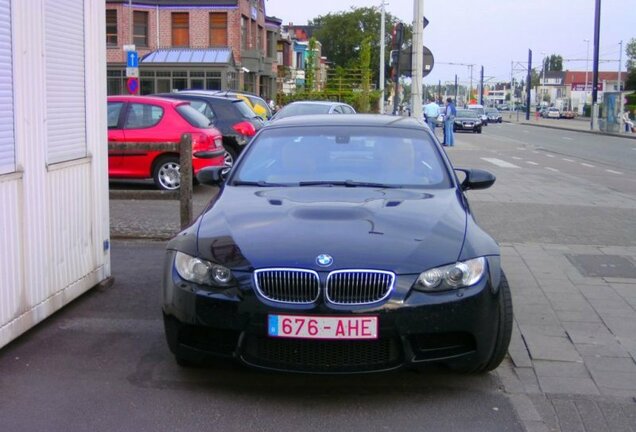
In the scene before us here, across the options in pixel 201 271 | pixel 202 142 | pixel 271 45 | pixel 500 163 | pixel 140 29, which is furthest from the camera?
pixel 271 45

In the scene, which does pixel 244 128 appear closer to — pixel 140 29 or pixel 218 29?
pixel 218 29

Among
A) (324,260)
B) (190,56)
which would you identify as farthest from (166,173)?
(190,56)

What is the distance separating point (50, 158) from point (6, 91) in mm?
752

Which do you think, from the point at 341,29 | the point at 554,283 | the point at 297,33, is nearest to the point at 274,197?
the point at 554,283

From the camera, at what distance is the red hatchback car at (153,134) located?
12.6 metres

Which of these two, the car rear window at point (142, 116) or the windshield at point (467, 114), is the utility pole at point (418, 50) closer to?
the car rear window at point (142, 116)

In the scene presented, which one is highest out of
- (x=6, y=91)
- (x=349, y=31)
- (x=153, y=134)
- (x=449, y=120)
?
(x=349, y=31)

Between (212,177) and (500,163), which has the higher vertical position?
(212,177)

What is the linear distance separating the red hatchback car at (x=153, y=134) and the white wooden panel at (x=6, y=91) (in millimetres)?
7641

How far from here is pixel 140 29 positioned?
46500 mm

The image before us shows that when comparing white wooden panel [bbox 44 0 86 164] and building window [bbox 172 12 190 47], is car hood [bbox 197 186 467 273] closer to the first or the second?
white wooden panel [bbox 44 0 86 164]

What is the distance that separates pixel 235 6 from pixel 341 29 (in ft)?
160

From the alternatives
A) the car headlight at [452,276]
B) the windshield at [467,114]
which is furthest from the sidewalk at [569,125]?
the car headlight at [452,276]

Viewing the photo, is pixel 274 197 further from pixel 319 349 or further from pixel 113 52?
pixel 113 52
